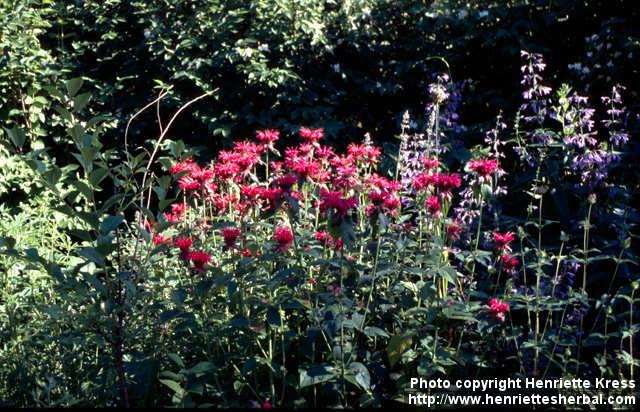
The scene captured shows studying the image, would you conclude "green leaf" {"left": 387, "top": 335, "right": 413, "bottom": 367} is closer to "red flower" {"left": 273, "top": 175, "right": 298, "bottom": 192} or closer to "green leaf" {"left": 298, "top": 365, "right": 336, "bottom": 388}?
→ "green leaf" {"left": 298, "top": 365, "right": 336, "bottom": 388}

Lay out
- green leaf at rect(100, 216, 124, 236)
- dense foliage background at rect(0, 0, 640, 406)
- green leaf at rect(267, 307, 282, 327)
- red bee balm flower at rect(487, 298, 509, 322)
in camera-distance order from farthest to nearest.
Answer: dense foliage background at rect(0, 0, 640, 406), red bee balm flower at rect(487, 298, 509, 322), green leaf at rect(267, 307, 282, 327), green leaf at rect(100, 216, 124, 236)

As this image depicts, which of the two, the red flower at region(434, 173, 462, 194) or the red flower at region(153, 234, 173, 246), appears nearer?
the red flower at region(434, 173, 462, 194)

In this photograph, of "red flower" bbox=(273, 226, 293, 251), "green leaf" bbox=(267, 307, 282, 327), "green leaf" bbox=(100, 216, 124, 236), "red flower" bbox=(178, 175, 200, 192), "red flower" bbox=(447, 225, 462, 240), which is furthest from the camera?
"red flower" bbox=(447, 225, 462, 240)

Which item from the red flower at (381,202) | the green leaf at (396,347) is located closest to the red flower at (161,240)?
the red flower at (381,202)

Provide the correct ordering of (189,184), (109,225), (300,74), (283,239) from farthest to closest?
1. (300,74)
2. (189,184)
3. (283,239)
4. (109,225)

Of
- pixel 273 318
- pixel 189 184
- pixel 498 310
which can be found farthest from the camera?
pixel 189 184

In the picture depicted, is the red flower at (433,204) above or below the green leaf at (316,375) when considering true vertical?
above

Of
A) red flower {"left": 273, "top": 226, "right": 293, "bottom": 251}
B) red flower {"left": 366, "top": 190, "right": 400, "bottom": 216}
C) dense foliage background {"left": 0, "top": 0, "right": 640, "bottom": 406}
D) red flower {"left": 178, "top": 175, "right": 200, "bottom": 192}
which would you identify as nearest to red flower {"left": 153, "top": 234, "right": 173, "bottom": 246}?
red flower {"left": 178, "top": 175, "right": 200, "bottom": 192}

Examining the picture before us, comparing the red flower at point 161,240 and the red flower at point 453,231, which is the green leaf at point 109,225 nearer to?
the red flower at point 161,240

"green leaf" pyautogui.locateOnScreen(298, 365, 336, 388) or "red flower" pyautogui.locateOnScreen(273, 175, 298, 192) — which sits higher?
"red flower" pyautogui.locateOnScreen(273, 175, 298, 192)

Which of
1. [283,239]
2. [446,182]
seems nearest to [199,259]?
[283,239]

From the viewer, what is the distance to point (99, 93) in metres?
5.31

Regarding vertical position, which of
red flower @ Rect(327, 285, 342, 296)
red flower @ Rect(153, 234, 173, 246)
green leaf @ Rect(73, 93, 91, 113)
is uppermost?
green leaf @ Rect(73, 93, 91, 113)

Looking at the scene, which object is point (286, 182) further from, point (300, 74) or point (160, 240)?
point (300, 74)
